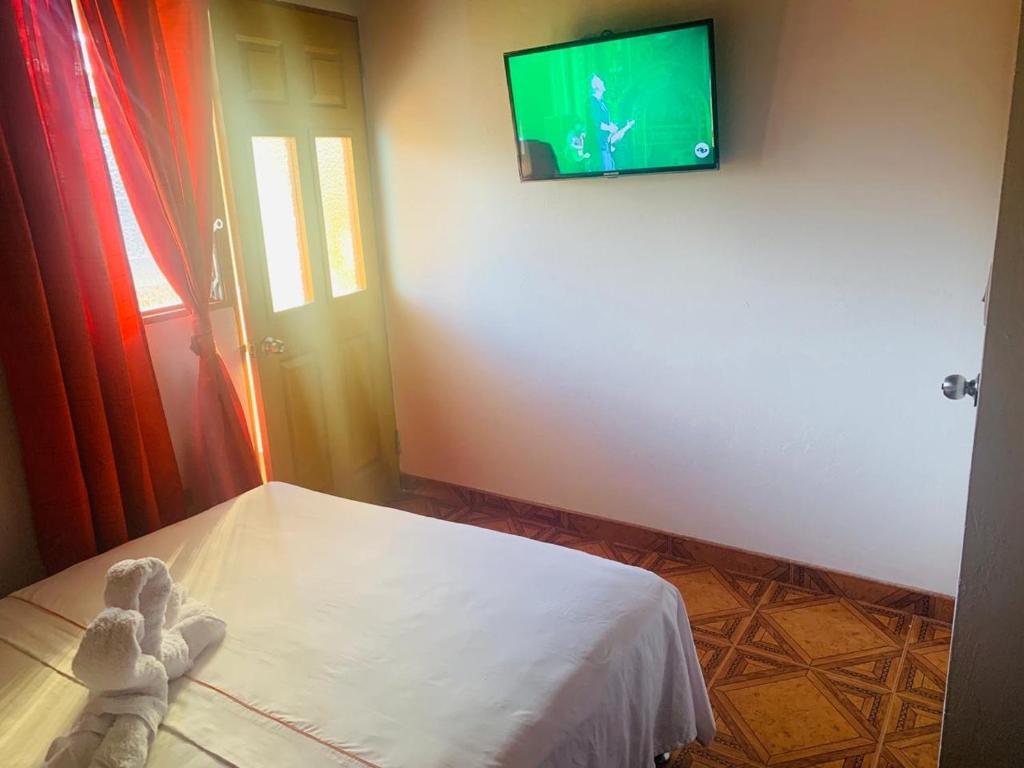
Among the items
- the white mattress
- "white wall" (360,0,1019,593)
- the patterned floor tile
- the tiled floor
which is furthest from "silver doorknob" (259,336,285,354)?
the patterned floor tile

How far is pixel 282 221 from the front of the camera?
2.95 metres

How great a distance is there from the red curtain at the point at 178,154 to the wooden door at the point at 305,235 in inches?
7.1

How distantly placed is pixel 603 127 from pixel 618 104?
0.30ft

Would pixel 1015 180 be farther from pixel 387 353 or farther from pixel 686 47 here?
pixel 387 353

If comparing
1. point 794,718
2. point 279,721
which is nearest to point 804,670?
point 794,718

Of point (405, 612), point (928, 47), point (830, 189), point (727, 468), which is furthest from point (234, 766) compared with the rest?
point (928, 47)

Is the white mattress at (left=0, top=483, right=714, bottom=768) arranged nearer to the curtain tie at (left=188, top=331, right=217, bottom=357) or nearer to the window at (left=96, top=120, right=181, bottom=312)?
the curtain tie at (left=188, top=331, right=217, bottom=357)


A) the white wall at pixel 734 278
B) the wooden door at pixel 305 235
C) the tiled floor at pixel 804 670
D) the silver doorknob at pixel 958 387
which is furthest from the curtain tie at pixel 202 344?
the silver doorknob at pixel 958 387

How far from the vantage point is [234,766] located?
4.44 feet

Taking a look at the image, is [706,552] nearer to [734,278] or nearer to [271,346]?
[734,278]

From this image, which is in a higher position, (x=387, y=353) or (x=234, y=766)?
(x=387, y=353)

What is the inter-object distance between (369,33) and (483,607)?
8.00 ft

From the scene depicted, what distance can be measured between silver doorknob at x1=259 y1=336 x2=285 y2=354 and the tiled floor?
146cm

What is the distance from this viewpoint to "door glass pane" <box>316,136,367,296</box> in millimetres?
3104
